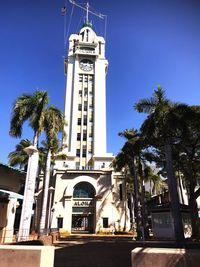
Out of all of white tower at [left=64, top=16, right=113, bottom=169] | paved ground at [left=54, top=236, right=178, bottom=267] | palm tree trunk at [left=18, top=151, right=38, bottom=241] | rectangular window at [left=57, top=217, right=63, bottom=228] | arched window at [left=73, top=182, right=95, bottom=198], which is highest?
white tower at [left=64, top=16, right=113, bottom=169]

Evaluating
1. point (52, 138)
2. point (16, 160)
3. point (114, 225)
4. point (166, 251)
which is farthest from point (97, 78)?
point (166, 251)

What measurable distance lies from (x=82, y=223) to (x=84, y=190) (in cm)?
718

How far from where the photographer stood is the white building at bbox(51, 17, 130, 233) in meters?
42.2

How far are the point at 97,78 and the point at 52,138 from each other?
45.2 meters

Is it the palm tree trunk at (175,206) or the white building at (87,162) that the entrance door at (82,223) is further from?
the palm tree trunk at (175,206)

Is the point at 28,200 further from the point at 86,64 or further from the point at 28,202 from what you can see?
the point at 86,64

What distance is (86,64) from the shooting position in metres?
67.7

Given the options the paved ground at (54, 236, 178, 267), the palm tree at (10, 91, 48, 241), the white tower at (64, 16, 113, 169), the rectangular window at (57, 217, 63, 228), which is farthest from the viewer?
the white tower at (64, 16, 113, 169)

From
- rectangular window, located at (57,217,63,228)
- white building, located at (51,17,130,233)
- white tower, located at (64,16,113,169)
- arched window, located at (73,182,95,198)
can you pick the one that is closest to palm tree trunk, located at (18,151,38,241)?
white building, located at (51,17,130,233)

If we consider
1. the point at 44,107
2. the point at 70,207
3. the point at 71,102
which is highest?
the point at 71,102

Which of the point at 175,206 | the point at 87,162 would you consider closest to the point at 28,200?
the point at 175,206

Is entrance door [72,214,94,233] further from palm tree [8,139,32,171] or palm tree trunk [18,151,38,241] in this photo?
palm tree trunk [18,151,38,241]

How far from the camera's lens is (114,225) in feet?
136

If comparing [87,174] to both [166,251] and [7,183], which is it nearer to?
[7,183]
